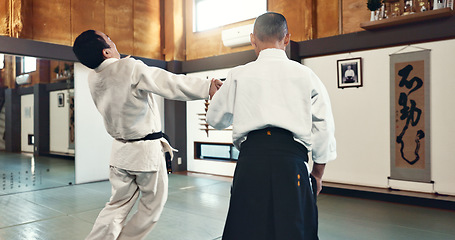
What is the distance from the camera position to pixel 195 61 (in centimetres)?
616

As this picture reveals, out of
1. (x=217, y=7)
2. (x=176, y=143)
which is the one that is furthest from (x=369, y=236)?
(x=217, y=7)

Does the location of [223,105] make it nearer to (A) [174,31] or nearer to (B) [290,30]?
(B) [290,30]

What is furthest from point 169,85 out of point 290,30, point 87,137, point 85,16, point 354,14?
point 85,16

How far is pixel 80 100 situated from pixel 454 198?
5149 mm

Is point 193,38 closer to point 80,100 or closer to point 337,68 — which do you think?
point 80,100

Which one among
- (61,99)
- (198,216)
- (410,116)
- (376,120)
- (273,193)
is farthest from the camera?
(61,99)

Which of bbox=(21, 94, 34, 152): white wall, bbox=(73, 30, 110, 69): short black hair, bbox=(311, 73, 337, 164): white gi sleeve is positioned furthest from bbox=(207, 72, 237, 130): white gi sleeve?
bbox=(21, 94, 34, 152): white wall

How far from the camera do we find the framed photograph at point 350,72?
173 inches

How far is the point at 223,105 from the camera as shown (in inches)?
60.0

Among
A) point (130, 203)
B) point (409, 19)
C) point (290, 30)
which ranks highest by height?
point (290, 30)

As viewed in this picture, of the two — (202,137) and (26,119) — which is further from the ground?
(26,119)

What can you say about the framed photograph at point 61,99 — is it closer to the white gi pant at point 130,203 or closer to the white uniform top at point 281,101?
the white gi pant at point 130,203

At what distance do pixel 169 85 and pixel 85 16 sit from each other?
427 cm

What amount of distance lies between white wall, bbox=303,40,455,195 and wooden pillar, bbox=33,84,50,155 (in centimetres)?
390
